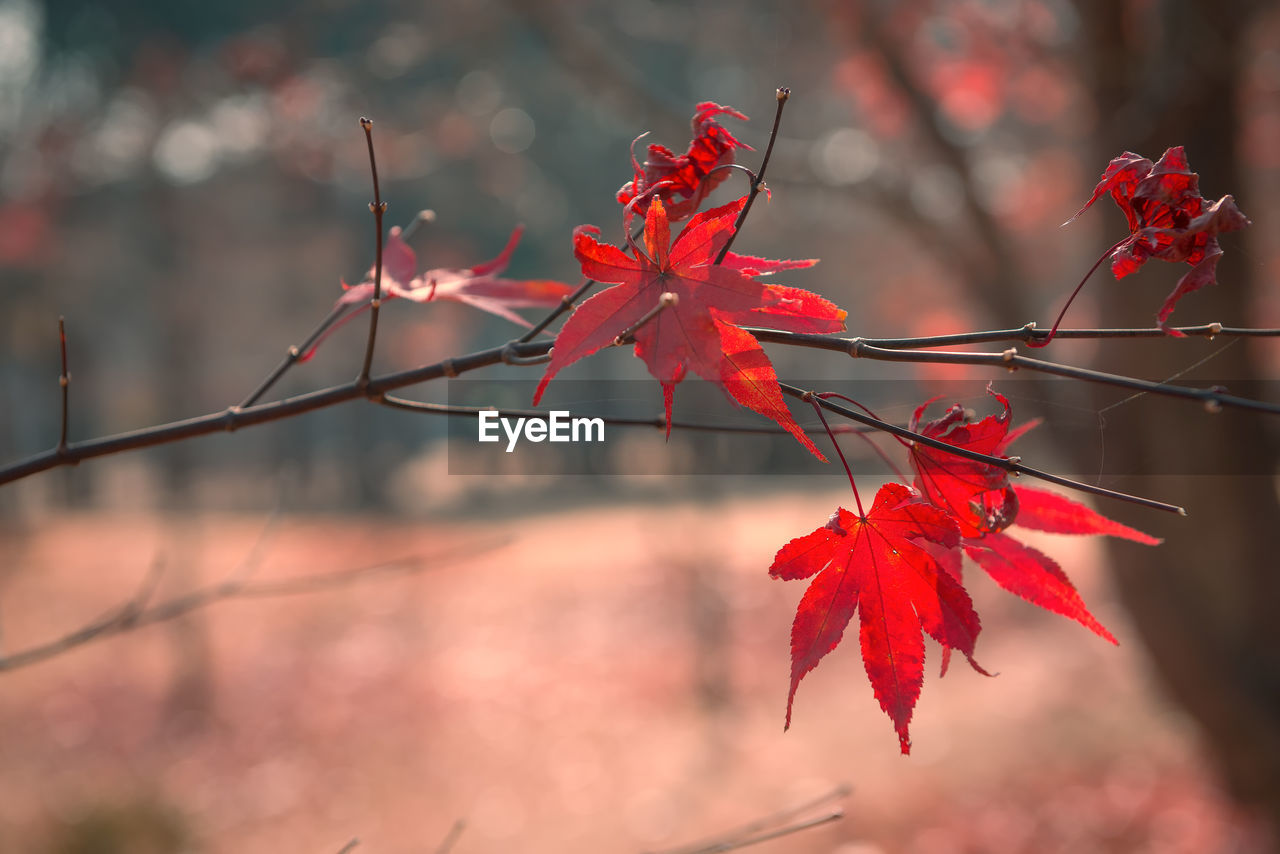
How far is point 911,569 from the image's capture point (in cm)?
53

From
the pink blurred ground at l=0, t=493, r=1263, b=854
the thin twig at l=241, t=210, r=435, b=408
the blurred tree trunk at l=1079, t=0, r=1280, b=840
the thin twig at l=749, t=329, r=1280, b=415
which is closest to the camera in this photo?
the thin twig at l=749, t=329, r=1280, b=415

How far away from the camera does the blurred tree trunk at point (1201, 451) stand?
213cm

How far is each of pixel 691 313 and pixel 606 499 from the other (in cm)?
963

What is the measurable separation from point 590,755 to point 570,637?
67.1 inches

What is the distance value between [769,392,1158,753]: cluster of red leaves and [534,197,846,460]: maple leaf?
0.08 meters

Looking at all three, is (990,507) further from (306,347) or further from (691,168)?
(306,347)

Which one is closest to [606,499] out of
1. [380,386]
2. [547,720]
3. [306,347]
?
[547,720]

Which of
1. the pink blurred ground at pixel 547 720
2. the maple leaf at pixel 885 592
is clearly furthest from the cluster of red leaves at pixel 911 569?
the pink blurred ground at pixel 547 720

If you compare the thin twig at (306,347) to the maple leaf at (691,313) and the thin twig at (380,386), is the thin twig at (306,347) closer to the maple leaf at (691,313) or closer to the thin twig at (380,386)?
the thin twig at (380,386)

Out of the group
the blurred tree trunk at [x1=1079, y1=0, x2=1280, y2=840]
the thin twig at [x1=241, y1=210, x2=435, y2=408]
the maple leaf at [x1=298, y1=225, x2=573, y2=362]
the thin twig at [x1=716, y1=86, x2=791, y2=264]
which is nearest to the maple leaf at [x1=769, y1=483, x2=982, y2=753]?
the thin twig at [x1=716, y1=86, x2=791, y2=264]

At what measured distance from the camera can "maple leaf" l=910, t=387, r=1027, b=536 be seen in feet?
1.68

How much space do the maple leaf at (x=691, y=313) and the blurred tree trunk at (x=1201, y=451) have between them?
6.22 feet

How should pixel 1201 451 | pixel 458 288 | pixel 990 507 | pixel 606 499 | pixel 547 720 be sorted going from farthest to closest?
pixel 606 499 < pixel 547 720 < pixel 1201 451 < pixel 458 288 < pixel 990 507

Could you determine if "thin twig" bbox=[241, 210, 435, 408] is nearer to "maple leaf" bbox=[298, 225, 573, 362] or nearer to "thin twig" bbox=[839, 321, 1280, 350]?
"maple leaf" bbox=[298, 225, 573, 362]
